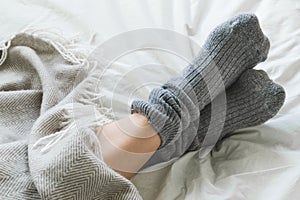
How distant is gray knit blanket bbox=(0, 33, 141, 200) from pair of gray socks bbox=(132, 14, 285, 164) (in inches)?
4.2

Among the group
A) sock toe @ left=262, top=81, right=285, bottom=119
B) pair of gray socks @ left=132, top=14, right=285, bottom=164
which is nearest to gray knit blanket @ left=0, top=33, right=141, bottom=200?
pair of gray socks @ left=132, top=14, right=285, bottom=164

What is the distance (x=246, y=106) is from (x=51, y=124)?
0.37 m

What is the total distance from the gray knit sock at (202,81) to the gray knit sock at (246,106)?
0.02 metres

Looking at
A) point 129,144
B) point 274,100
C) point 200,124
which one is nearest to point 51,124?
point 129,144

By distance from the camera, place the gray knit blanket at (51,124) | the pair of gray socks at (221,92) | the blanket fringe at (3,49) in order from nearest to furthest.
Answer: the gray knit blanket at (51,124)
the pair of gray socks at (221,92)
the blanket fringe at (3,49)

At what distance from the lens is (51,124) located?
813 mm

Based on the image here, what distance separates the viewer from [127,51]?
98 centimetres

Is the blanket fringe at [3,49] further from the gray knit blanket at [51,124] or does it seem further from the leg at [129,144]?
the leg at [129,144]

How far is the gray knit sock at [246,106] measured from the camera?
87 centimetres

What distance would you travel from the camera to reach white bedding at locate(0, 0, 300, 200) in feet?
2.57

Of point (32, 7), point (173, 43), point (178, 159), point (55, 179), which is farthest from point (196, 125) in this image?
point (32, 7)

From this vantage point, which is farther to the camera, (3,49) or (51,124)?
(3,49)

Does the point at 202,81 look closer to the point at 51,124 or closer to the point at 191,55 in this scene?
the point at 191,55

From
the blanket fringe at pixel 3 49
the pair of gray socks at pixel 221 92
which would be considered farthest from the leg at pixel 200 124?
the blanket fringe at pixel 3 49
